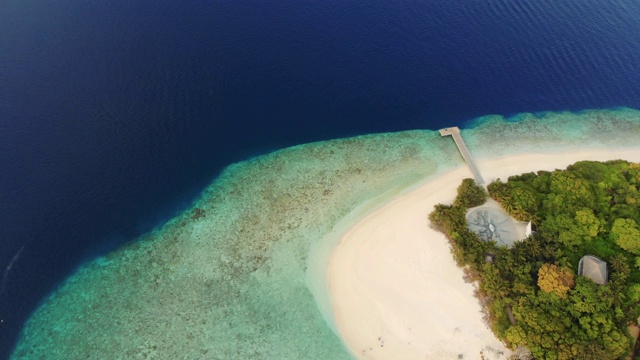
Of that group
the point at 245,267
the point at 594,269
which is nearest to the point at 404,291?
the point at 245,267

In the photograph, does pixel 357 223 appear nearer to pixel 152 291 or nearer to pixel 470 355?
pixel 470 355

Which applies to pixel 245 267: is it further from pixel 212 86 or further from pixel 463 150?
pixel 463 150

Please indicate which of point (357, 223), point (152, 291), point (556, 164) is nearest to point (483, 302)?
point (357, 223)

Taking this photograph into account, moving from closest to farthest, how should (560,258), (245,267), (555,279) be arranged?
(555,279)
(560,258)
(245,267)

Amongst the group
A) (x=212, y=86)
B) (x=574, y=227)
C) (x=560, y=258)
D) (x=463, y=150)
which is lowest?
(x=212, y=86)

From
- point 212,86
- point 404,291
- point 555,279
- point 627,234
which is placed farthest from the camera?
point 212,86

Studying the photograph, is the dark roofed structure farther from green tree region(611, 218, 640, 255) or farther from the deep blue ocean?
the deep blue ocean

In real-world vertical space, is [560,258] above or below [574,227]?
below
